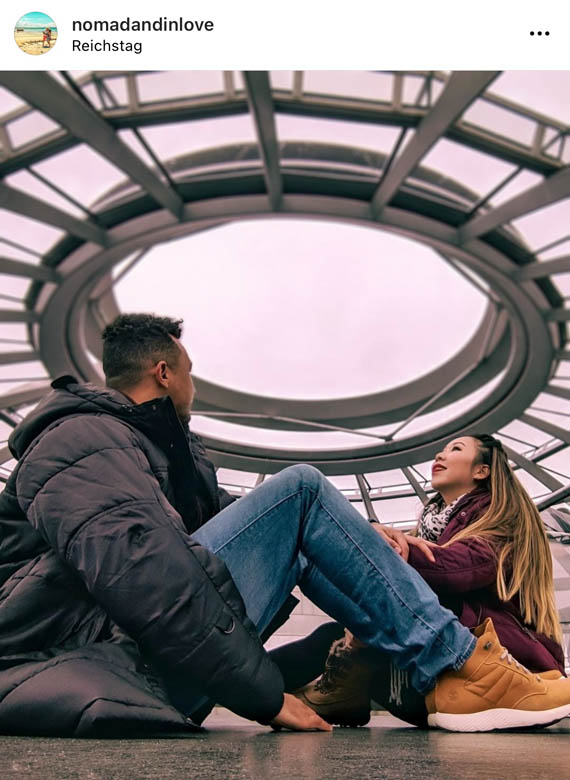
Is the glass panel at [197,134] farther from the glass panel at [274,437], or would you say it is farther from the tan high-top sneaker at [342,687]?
the glass panel at [274,437]

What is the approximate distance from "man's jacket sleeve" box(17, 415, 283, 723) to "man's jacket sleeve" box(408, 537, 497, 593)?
1.13 metres

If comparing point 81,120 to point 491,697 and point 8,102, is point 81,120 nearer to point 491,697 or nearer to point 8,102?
point 8,102

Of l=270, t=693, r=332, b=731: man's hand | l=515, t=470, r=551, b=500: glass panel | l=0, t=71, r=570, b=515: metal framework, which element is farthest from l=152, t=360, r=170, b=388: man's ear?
l=515, t=470, r=551, b=500: glass panel

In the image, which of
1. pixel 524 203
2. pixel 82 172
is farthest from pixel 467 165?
pixel 82 172

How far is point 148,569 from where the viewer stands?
2182 millimetres

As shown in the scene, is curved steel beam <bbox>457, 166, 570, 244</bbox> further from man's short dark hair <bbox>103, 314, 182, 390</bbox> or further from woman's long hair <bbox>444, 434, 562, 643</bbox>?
man's short dark hair <bbox>103, 314, 182, 390</bbox>

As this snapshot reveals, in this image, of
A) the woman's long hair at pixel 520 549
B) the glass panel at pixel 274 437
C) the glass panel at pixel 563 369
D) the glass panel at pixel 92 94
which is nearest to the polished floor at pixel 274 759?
the woman's long hair at pixel 520 549

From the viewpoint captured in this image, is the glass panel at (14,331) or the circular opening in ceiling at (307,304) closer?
the glass panel at (14,331)

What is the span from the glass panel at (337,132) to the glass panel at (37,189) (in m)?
4.62

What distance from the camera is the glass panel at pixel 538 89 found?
1045 cm

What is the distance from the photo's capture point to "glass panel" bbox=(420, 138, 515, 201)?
503 inches

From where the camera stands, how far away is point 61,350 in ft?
65.5

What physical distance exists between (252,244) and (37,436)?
19673 millimetres
